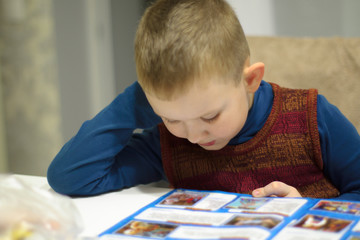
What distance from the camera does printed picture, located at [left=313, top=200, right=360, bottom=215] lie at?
70cm

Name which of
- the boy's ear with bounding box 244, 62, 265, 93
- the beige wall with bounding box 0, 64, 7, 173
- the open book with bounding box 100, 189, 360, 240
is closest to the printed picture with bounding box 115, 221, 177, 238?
the open book with bounding box 100, 189, 360, 240

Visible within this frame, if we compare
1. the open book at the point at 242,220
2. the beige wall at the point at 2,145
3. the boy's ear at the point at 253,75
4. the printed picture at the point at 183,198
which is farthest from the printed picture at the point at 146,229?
the beige wall at the point at 2,145

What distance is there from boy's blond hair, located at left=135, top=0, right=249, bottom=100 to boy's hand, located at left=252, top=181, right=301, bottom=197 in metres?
0.19

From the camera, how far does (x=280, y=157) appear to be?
952 millimetres

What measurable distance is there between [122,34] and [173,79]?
5.35 feet

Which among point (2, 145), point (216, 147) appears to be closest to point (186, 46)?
point (216, 147)

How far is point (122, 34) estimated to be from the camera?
2.34 m

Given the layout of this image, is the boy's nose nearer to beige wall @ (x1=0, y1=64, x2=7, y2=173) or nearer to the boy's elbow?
the boy's elbow

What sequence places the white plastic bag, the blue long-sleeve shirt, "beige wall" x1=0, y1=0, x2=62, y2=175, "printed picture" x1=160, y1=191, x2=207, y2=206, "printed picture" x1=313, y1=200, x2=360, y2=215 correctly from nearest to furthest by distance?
the white plastic bag, "printed picture" x1=313, y1=200, x2=360, y2=215, "printed picture" x1=160, y1=191, x2=207, y2=206, the blue long-sleeve shirt, "beige wall" x1=0, y1=0, x2=62, y2=175

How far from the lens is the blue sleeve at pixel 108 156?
97 centimetres

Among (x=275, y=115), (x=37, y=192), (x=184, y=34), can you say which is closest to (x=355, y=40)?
(x=275, y=115)

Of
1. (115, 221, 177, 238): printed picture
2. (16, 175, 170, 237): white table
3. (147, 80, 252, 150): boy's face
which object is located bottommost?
(16, 175, 170, 237): white table

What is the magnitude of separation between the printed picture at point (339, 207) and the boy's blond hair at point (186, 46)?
0.25 meters

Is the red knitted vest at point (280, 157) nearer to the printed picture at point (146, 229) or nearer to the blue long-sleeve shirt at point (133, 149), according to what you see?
the blue long-sleeve shirt at point (133, 149)
